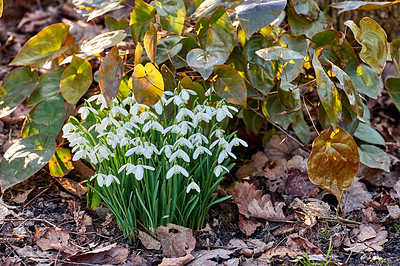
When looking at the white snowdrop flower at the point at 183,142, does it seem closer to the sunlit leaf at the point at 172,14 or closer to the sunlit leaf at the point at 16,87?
the sunlit leaf at the point at 172,14

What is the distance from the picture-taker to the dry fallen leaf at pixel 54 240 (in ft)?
4.85

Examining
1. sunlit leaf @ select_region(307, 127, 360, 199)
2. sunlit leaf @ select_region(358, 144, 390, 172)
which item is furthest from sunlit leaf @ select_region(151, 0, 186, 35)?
sunlit leaf @ select_region(358, 144, 390, 172)

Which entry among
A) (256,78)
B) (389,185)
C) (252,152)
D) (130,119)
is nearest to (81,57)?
(130,119)

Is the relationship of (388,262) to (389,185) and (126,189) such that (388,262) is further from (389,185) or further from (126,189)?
(126,189)

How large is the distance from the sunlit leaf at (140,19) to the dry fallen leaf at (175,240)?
2.56ft

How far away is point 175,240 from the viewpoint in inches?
59.1

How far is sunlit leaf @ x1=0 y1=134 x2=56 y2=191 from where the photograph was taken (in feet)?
5.50

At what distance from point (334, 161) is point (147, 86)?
2.32 ft

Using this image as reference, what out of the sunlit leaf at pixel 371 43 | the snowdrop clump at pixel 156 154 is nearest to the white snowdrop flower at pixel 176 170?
the snowdrop clump at pixel 156 154

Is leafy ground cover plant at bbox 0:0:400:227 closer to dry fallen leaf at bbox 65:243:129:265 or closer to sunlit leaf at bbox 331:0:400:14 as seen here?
sunlit leaf at bbox 331:0:400:14

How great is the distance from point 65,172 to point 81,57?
529mm

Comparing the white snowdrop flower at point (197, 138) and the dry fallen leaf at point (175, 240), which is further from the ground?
the white snowdrop flower at point (197, 138)

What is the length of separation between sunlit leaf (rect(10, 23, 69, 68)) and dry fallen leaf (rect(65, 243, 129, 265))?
884mm

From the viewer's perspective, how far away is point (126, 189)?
154 centimetres
